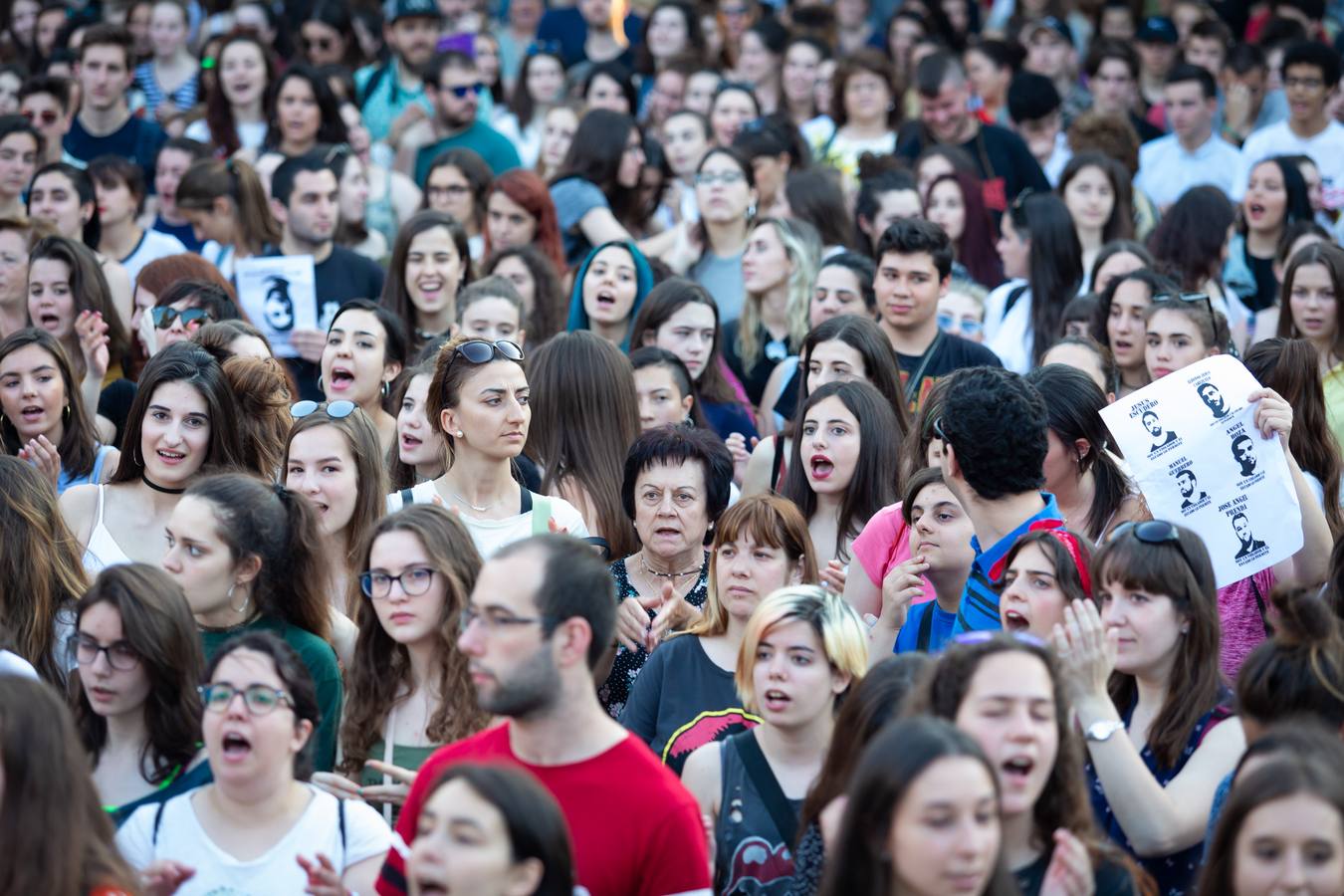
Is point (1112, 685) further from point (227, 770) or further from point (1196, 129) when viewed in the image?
point (1196, 129)

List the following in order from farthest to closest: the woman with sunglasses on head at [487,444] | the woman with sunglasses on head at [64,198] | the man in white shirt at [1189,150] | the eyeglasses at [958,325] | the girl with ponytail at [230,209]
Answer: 1. the man in white shirt at [1189,150]
2. the girl with ponytail at [230,209]
3. the woman with sunglasses on head at [64,198]
4. the eyeglasses at [958,325]
5. the woman with sunglasses on head at [487,444]

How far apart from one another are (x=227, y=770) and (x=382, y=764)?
0.62m

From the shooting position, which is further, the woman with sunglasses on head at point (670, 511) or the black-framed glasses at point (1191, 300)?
the black-framed glasses at point (1191, 300)

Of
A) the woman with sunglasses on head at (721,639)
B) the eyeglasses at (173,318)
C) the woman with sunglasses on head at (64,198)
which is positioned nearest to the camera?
the woman with sunglasses on head at (721,639)

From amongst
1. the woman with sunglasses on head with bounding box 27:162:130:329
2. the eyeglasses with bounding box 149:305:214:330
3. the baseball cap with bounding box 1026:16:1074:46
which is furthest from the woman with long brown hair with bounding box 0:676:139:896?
the baseball cap with bounding box 1026:16:1074:46

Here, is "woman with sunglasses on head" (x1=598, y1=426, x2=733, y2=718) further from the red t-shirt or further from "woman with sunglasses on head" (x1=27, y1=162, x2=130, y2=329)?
"woman with sunglasses on head" (x1=27, y1=162, x2=130, y2=329)

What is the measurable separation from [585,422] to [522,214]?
315cm

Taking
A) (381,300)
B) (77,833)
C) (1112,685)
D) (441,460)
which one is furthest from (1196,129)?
(77,833)

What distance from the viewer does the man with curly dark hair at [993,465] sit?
4953mm

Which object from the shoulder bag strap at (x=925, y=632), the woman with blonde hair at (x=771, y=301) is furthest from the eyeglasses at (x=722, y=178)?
the shoulder bag strap at (x=925, y=632)

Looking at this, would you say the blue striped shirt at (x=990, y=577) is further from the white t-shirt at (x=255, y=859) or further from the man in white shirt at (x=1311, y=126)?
the man in white shirt at (x=1311, y=126)

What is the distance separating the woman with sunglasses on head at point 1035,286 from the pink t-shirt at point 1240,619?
125 inches

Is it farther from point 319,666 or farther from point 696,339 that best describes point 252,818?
point 696,339

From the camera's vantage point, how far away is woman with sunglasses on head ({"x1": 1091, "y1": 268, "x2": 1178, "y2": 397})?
7941mm
